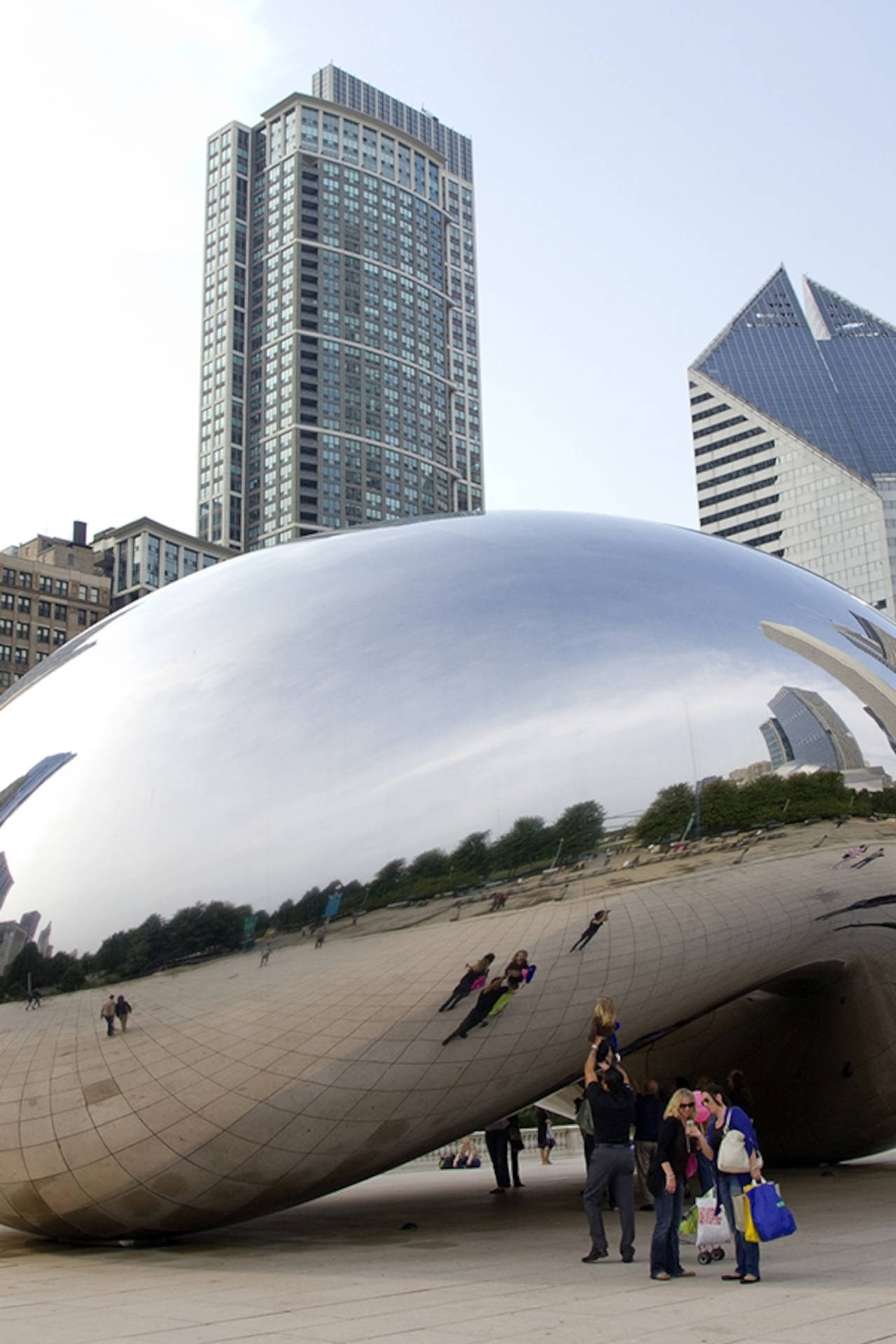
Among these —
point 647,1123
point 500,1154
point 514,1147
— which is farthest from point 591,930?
point 514,1147

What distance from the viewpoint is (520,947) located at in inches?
300

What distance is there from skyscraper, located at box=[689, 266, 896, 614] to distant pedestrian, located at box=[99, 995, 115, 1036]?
15237 cm

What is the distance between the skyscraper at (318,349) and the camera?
17562cm

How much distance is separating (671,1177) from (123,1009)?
3195mm

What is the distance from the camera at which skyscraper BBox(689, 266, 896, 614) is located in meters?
160

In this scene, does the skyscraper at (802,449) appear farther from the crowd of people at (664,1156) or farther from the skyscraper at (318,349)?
the crowd of people at (664,1156)

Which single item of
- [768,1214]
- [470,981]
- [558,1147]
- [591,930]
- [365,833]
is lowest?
[558,1147]

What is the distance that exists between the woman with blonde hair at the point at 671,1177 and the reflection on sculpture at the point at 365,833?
909 millimetres

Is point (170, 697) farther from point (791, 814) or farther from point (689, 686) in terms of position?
point (791, 814)

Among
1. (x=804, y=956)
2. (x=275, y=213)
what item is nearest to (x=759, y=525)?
(x=275, y=213)

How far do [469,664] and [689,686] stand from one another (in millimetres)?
1416

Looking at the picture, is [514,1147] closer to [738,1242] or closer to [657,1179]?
[657,1179]

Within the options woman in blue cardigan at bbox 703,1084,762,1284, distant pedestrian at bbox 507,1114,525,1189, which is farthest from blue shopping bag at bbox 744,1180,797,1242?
distant pedestrian at bbox 507,1114,525,1189

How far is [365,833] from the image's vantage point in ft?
24.3
